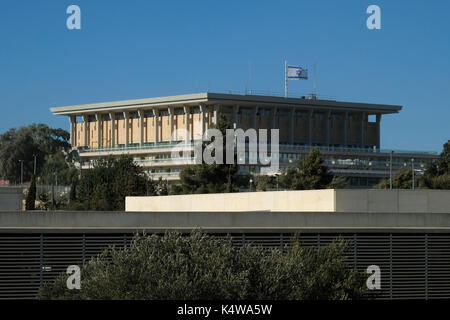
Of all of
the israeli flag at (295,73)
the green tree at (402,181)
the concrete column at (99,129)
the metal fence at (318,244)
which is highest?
the israeli flag at (295,73)

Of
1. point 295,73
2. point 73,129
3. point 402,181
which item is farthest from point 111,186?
point 73,129

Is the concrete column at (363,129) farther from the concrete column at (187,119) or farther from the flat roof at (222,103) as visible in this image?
the concrete column at (187,119)

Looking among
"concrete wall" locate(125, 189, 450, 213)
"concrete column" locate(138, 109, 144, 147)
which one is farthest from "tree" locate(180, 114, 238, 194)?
"concrete column" locate(138, 109, 144, 147)

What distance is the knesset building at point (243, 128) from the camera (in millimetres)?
135500

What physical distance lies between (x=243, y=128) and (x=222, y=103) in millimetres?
5350

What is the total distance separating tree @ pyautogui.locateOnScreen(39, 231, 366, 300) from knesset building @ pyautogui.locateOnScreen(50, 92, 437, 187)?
96.6m

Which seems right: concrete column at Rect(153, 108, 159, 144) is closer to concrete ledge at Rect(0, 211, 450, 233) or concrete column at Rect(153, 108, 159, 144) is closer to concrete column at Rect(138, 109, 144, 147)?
concrete column at Rect(138, 109, 144, 147)

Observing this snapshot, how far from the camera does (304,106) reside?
476 feet

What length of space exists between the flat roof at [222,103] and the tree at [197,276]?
107 metres

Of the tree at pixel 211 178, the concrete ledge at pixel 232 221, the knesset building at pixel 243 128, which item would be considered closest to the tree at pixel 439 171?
the tree at pixel 211 178

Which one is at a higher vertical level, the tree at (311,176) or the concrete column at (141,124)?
the concrete column at (141,124)

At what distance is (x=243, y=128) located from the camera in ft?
456

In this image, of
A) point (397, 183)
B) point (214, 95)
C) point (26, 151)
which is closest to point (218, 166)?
point (397, 183)
